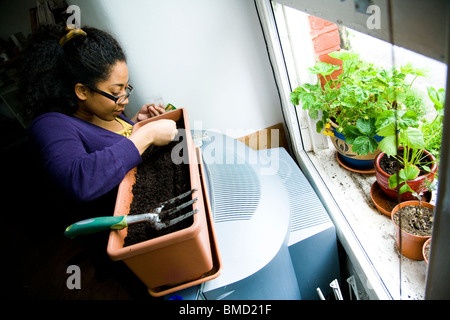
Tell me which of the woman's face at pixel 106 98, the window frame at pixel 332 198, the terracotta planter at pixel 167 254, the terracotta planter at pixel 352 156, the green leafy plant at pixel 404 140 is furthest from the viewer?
the terracotta planter at pixel 352 156

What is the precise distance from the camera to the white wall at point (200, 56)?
1.15m

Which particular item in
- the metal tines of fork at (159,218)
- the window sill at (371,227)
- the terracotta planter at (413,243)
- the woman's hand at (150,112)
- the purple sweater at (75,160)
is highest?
the purple sweater at (75,160)

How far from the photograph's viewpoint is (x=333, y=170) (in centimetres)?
116

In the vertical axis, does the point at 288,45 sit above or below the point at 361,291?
above

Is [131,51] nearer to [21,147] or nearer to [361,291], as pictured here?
[361,291]

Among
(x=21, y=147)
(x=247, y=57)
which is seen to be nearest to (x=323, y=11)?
(x=247, y=57)

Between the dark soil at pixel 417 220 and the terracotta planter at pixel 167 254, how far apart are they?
59cm

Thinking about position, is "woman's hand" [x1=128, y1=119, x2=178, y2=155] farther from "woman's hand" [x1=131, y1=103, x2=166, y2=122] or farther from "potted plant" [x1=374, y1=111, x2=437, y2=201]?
"potted plant" [x1=374, y1=111, x2=437, y2=201]

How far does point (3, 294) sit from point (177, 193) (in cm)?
191

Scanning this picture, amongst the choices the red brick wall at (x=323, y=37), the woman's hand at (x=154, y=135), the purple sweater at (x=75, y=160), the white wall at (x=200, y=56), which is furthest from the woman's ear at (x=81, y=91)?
the red brick wall at (x=323, y=37)

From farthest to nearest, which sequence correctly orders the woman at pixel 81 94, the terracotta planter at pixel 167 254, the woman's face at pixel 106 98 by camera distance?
the woman's face at pixel 106 98 → the woman at pixel 81 94 → the terracotta planter at pixel 167 254

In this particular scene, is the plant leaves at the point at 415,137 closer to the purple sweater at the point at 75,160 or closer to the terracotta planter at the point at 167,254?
the terracotta planter at the point at 167,254

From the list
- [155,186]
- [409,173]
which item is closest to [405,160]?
[409,173]

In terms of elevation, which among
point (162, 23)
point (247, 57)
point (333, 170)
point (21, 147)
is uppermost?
point (162, 23)
